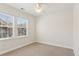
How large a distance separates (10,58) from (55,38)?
3007 mm

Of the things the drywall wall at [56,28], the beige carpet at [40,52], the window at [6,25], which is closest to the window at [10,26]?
the window at [6,25]

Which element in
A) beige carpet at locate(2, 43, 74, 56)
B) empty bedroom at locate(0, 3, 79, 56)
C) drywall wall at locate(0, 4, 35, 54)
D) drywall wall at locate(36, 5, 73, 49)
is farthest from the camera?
drywall wall at locate(36, 5, 73, 49)

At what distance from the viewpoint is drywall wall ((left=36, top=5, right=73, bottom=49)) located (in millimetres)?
3263

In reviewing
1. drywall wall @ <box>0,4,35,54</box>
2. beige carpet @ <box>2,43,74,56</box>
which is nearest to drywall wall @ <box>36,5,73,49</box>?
beige carpet @ <box>2,43,74,56</box>

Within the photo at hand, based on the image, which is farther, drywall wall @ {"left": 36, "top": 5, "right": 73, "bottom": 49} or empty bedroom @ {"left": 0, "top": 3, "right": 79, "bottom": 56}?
drywall wall @ {"left": 36, "top": 5, "right": 73, "bottom": 49}

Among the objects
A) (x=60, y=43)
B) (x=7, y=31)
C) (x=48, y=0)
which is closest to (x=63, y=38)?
(x=60, y=43)

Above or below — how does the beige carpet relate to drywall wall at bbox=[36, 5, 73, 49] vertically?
below

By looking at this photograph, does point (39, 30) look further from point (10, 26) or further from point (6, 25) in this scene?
point (6, 25)

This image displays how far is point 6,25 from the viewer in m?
2.71

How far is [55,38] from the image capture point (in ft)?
11.4

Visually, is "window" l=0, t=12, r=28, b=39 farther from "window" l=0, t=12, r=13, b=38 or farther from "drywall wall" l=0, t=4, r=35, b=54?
"drywall wall" l=0, t=4, r=35, b=54

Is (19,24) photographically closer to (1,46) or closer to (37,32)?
(37,32)

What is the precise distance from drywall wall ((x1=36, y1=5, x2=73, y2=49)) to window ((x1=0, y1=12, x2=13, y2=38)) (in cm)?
115

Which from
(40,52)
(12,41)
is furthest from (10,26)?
(40,52)
